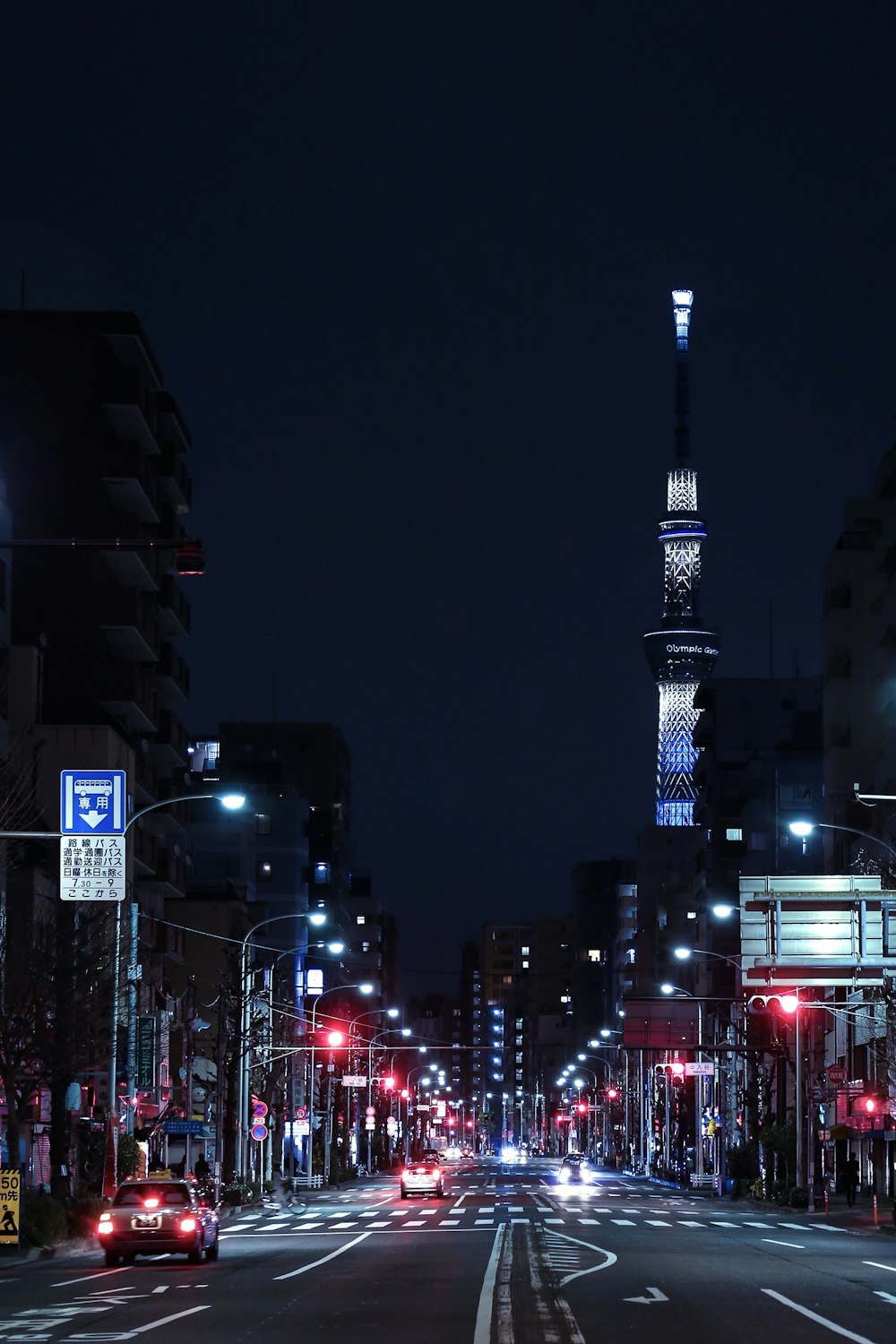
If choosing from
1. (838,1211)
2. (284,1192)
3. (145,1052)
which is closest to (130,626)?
(145,1052)

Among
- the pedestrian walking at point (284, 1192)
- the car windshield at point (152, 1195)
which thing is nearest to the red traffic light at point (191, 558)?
the car windshield at point (152, 1195)

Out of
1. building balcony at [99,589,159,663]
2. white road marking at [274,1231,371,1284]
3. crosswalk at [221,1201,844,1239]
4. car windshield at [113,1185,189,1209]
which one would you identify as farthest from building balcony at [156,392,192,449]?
car windshield at [113,1185,189,1209]

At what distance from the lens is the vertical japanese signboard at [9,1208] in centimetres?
4059

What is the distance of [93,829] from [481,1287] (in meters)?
10.5

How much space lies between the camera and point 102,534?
278 ft

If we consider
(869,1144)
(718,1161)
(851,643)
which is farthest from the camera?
(718,1161)

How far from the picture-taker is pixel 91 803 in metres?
36.0

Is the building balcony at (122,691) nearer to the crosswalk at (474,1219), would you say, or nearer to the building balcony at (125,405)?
the building balcony at (125,405)

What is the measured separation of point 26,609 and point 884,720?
41.1 meters

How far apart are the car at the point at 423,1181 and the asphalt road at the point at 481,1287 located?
76.9 feet

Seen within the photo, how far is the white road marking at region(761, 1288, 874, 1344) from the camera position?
23.0 meters

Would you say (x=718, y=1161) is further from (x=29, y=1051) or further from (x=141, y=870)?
(x=29, y=1051)

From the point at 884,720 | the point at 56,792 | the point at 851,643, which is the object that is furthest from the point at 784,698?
the point at 56,792

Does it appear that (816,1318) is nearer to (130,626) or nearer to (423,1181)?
(423,1181)
